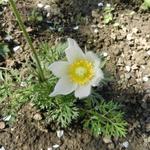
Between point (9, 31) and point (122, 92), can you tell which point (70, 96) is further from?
point (9, 31)

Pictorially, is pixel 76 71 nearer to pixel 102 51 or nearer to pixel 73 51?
pixel 73 51

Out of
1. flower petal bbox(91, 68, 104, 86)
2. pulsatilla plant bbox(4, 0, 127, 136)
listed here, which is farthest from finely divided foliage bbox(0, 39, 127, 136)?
flower petal bbox(91, 68, 104, 86)

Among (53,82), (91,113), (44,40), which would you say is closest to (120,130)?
(91,113)

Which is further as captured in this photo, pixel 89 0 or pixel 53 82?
pixel 89 0

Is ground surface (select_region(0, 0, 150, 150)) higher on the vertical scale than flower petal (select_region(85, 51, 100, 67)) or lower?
lower

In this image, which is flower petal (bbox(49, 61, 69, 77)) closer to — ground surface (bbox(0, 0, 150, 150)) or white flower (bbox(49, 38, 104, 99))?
white flower (bbox(49, 38, 104, 99))
